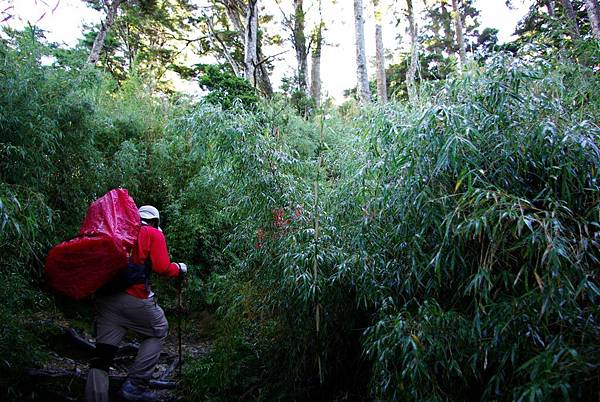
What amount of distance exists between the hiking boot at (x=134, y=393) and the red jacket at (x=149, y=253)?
67 centimetres

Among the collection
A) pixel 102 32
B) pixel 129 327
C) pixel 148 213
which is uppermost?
→ pixel 102 32

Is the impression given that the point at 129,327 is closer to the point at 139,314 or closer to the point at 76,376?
the point at 139,314

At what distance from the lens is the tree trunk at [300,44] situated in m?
12.7

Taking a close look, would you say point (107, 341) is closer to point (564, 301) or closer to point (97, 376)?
point (97, 376)

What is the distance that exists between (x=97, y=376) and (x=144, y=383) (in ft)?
1.49

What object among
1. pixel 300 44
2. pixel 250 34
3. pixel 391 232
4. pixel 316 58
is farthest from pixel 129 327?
pixel 300 44

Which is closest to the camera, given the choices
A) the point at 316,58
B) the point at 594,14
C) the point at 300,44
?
the point at 594,14

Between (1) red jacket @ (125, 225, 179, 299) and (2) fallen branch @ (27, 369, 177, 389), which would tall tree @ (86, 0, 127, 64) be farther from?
(2) fallen branch @ (27, 369, 177, 389)

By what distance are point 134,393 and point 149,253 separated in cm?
106

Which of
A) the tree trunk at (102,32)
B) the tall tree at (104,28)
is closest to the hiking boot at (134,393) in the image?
the tall tree at (104,28)

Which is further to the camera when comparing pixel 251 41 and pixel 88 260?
pixel 251 41

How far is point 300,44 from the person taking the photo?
12930mm

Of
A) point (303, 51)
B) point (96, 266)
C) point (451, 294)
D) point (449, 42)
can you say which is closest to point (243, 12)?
point (303, 51)

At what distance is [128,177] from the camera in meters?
4.79
